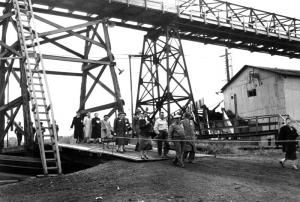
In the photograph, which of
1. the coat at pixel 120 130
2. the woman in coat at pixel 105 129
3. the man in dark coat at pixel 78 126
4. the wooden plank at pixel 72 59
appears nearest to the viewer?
the coat at pixel 120 130

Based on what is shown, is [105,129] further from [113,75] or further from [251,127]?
[251,127]

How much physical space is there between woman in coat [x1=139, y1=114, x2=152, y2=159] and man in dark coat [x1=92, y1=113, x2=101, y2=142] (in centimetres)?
386

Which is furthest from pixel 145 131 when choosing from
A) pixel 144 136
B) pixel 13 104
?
pixel 13 104

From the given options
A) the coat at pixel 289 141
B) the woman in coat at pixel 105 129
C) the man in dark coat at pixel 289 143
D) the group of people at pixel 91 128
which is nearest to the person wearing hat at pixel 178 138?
the man in dark coat at pixel 289 143

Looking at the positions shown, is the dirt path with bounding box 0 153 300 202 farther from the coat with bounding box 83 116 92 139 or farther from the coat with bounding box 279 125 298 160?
the coat with bounding box 83 116 92 139

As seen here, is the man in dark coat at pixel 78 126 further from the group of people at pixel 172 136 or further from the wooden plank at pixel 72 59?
the group of people at pixel 172 136

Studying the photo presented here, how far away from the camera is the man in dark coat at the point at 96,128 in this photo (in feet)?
53.5

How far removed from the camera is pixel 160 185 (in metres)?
8.70

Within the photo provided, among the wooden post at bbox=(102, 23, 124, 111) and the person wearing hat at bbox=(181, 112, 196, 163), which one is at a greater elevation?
the wooden post at bbox=(102, 23, 124, 111)

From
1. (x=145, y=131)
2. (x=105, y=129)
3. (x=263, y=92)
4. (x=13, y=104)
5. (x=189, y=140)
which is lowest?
(x=189, y=140)

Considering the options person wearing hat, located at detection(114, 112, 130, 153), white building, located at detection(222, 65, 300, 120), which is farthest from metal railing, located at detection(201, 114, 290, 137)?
person wearing hat, located at detection(114, 112, 130, 153)

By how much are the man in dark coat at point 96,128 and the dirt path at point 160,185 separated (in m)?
4.93

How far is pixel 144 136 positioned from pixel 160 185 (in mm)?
3938

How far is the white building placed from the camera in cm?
2597
